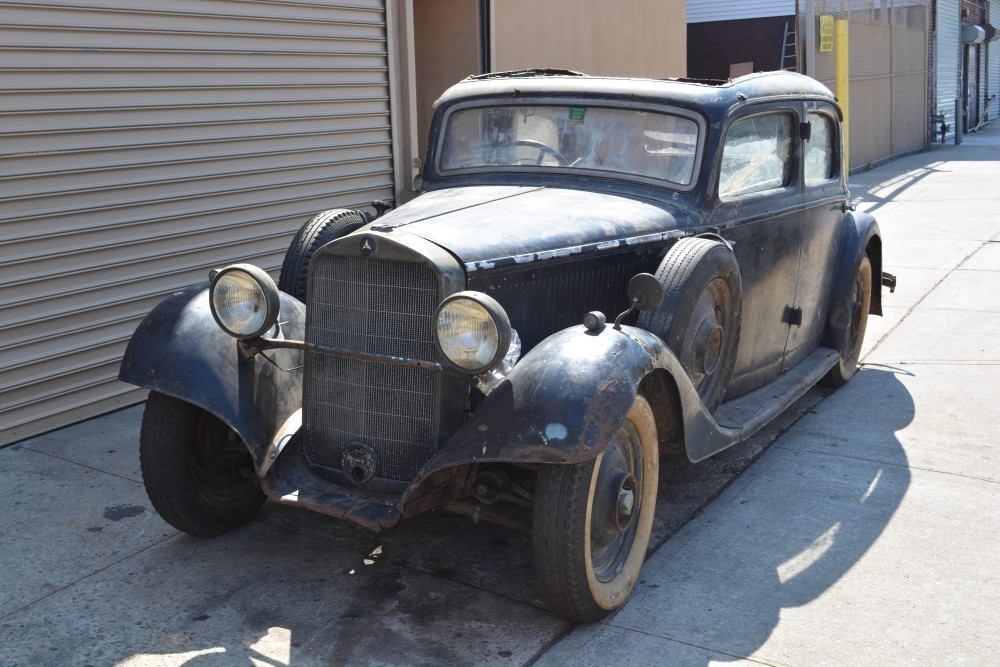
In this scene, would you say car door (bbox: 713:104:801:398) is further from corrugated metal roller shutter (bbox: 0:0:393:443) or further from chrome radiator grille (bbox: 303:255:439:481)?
corrugated metal roller shutter (bbox: 0:0:393:443)

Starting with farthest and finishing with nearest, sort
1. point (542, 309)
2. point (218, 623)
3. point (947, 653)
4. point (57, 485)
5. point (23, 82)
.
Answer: point (23, 82) → point (57, 485) → point (542, 309) → point (218, 623) → point (947, 653)

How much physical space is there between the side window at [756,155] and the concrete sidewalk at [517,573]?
1322 mm

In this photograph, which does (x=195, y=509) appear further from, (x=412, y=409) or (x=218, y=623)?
(x=412, y=409)

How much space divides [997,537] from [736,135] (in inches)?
→ 81.3

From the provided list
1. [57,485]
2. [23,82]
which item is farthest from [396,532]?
[23,82]

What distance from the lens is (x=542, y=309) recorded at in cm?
403

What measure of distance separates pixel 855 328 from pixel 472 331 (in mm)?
3680

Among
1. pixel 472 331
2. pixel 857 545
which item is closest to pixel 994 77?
pixel 857 545

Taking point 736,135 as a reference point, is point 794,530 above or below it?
below

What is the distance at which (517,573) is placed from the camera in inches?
153

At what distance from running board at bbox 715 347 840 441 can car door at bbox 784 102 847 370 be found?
0.09 metres

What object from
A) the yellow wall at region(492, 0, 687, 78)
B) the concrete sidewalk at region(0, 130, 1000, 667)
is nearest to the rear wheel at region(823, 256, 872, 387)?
the concrete sidewalk at region(0, 130, 1000, 667)

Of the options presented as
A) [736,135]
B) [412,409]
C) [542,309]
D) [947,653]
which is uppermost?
[736,135]

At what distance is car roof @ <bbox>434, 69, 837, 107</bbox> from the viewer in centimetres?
470
